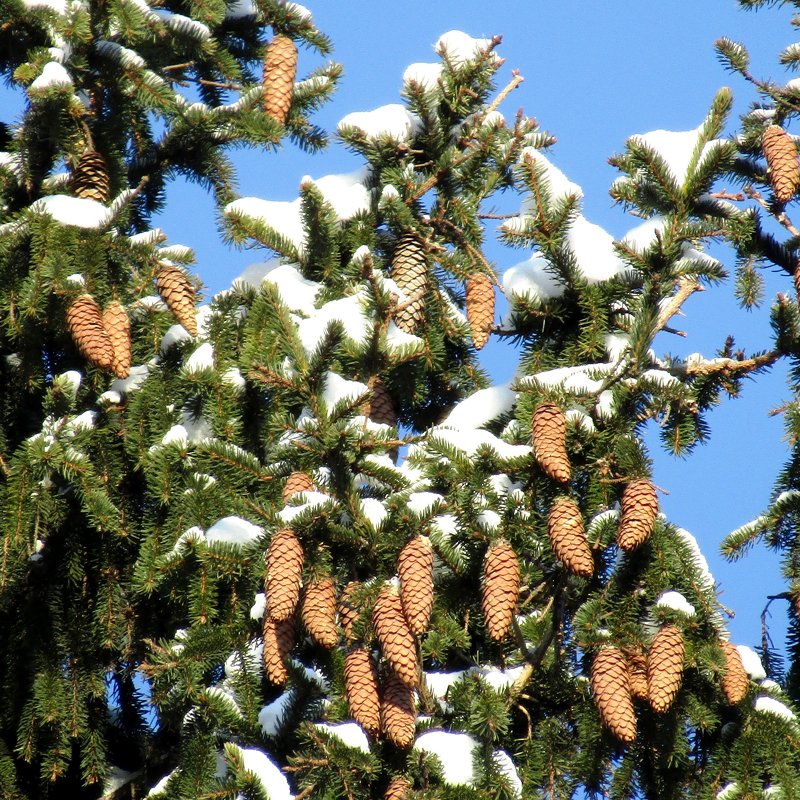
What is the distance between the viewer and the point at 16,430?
217 inches

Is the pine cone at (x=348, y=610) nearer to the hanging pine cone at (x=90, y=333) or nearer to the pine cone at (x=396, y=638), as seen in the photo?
the pine cone at (x=396, y=638)

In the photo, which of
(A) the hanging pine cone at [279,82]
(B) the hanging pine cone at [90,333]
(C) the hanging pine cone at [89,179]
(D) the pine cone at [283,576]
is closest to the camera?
(D) the pine cone at [283,576]

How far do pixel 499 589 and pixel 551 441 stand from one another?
1.62ft

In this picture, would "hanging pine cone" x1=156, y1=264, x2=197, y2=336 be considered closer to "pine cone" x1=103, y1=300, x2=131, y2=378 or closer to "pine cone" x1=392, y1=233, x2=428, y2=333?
"pine cone" x1=103, y1=300, x2=131, y2=378

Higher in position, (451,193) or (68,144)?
(68,144)

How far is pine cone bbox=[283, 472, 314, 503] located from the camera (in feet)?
13.2

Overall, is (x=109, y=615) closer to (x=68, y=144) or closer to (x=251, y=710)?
(x=251, y=710)

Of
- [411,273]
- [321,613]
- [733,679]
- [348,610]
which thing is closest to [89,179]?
[411,273]

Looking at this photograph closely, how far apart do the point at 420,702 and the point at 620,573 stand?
787 millimetres

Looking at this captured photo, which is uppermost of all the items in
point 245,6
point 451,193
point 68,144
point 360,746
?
point 245,6

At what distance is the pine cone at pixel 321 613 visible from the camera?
3.84 m

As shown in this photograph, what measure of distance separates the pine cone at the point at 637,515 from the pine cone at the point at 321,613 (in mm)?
898

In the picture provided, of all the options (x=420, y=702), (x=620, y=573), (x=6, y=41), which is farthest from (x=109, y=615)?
(x=6, y=41)

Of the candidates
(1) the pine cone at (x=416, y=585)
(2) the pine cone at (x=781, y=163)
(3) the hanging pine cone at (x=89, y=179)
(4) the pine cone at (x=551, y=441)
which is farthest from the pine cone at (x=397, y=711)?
(3) the hanging pine cone at (x=89, y=179)
